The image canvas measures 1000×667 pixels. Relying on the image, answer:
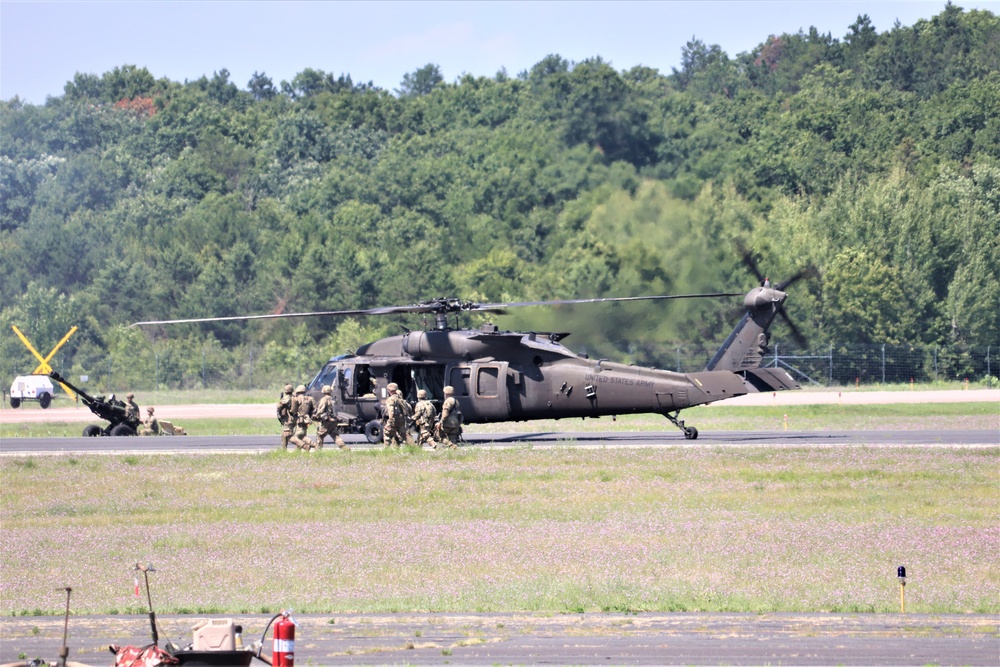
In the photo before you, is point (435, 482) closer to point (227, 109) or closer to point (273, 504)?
point (273, 504)

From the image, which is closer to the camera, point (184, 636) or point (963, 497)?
point (184, 636)

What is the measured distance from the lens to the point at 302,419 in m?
34.5

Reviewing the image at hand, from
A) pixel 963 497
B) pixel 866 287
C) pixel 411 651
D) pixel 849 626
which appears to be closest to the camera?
pixel 411 651

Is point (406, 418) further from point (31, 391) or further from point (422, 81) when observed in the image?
point (422, 81)

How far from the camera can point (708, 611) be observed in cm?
1675

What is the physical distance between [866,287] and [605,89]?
30207 mm

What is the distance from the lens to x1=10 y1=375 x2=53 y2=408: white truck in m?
63.6

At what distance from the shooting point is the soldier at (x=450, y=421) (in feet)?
111

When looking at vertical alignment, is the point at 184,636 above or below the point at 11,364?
below

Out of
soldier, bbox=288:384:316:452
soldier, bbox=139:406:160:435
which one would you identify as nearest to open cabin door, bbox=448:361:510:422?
soldier, bbox=288:384:316:452

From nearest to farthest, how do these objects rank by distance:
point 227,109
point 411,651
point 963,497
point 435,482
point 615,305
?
point 411,651
point 963,497
point 435,482
point 615,305
point 227,109

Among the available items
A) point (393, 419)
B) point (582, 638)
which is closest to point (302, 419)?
point (393, 419)

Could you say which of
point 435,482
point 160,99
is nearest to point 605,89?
point 160,99

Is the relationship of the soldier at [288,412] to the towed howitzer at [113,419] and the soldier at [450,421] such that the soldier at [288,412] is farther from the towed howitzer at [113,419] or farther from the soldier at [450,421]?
the towed howitzer at [113,419]
